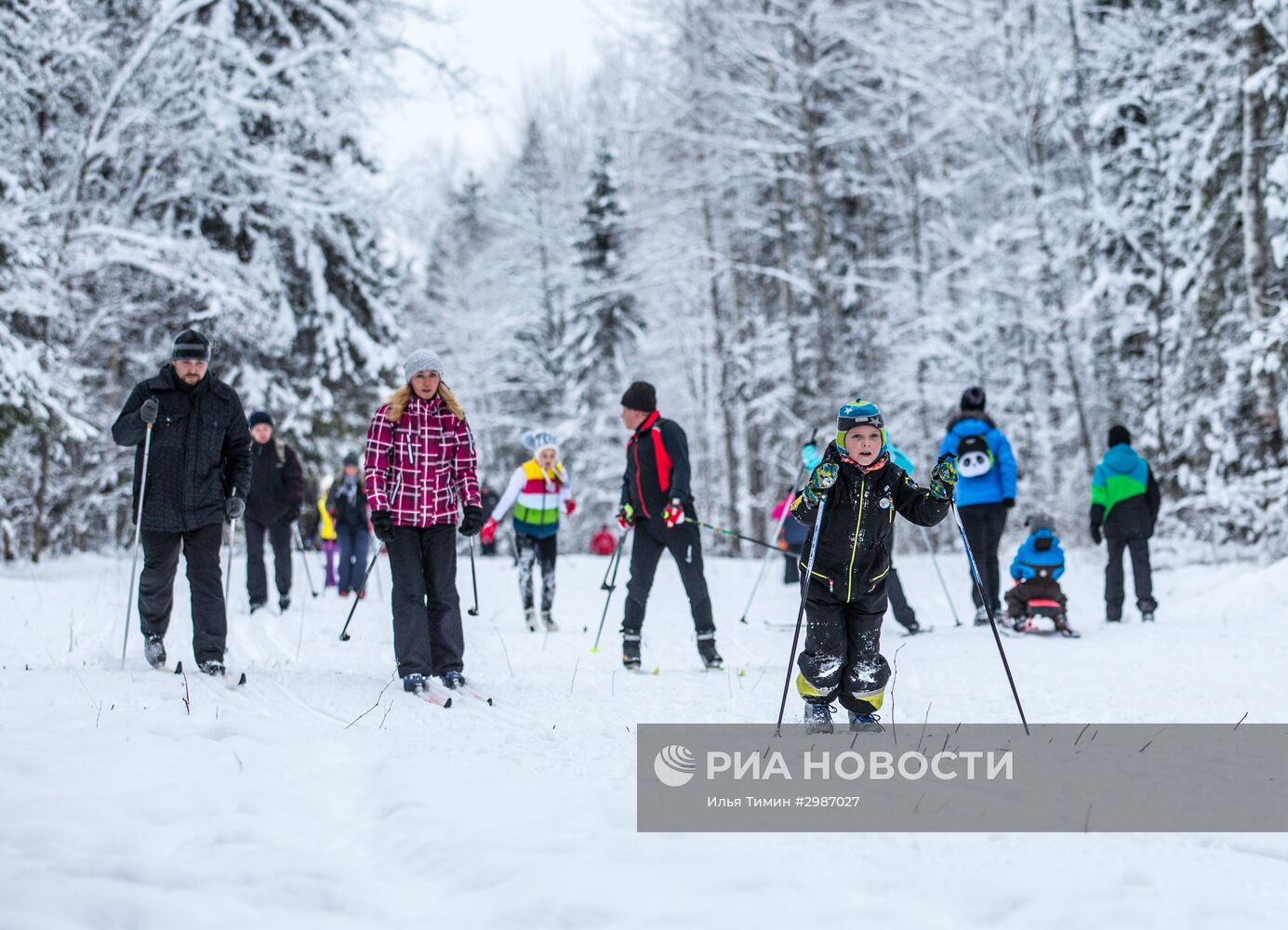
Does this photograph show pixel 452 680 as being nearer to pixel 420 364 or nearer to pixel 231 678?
pixel 231 678

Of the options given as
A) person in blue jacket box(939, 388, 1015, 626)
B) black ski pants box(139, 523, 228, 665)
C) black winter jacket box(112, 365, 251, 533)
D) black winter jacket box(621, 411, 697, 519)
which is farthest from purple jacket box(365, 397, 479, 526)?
person in blue jacket box(939, 388, 1015, 626)

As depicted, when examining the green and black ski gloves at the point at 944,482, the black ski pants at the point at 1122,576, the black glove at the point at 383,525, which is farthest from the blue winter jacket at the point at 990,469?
the black glove at the point at 383,525

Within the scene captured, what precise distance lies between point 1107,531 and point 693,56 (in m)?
13.3

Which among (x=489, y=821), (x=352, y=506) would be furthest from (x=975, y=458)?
(x=352, y=506)

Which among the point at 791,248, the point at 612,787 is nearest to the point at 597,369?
the point at 791,248

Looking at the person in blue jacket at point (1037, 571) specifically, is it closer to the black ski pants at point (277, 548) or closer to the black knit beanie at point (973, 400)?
the black knit beanie at point (973, 400)

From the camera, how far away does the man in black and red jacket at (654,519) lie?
6832 millimetres

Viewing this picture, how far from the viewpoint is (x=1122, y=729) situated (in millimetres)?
4770

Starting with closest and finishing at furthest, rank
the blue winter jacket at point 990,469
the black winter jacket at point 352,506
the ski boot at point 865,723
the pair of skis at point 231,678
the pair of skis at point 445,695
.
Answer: the ski boot at point 865,723 → the pair of skis at point 445,695 → the pair of skis at point 231,678 → the blue winter jacket at point 990,469 → the black winter jacket at point 352,506

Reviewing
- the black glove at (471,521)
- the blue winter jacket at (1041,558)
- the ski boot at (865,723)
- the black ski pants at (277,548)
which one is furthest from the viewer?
the black ski pants at (277,548)

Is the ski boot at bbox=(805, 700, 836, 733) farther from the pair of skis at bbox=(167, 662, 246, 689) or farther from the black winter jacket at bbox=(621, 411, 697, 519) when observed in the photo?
the pair of skis at bbox=(167, 662, 246, 689)

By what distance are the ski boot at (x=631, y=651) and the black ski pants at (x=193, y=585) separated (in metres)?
2.65

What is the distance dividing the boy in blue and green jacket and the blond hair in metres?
6.66

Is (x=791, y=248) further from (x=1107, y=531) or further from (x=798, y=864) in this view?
(x=798, y=864)
